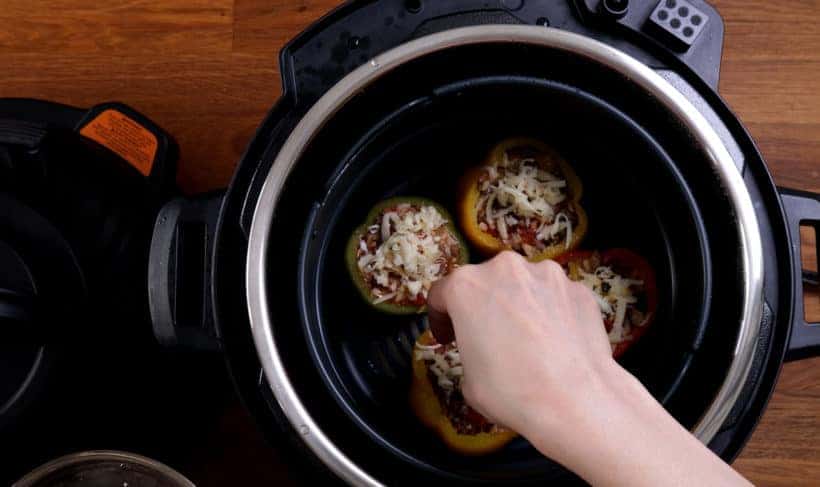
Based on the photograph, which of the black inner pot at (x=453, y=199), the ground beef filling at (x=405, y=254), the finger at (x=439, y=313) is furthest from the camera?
the ground beef filling at (x=405, y=254)

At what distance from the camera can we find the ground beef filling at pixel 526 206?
0.81m

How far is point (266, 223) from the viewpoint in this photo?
0.65 meters

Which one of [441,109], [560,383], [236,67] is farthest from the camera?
[236,67]

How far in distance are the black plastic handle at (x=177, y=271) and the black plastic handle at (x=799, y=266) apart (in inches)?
20.5

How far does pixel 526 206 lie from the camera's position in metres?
0.81

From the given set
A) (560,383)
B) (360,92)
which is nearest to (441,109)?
(360,92)

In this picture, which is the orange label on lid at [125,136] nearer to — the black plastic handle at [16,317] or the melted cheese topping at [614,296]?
the black plastic handle at [16,317]

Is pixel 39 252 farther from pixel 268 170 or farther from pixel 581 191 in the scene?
pixel 581 191

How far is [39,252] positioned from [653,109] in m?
0.63

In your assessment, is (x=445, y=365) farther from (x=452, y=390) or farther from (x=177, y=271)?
(x=177, y=271)

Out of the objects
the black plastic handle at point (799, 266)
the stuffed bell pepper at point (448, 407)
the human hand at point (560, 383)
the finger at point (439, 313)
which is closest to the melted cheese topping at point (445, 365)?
the stuffed bell pepper at point (448, 407)

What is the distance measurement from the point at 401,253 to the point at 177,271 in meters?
0.24

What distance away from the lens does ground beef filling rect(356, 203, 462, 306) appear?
810 mm

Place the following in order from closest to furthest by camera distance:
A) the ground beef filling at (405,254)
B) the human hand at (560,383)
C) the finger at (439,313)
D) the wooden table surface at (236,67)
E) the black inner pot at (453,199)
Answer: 1. the human hand at (560,383)
2. the finger at (439,313)
3. the black inner pot at (453,199)
4. the ground beef filling at (405,254)
5. the wooden table surface at (236,67)
